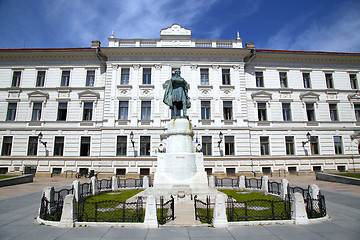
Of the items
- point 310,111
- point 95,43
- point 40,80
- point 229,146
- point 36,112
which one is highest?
point 95,43

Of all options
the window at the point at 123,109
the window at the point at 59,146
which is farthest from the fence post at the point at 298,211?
the window at the point at 59,146

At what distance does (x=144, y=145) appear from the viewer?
24.5 meters

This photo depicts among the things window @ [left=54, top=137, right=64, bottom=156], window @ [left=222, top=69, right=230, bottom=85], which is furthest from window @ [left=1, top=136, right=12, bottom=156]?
window @ [left=222, top=69, right=230, bottom=85]

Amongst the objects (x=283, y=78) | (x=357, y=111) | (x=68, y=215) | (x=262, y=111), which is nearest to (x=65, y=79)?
(x=68, y=215)

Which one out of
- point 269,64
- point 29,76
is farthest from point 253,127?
point 29,76

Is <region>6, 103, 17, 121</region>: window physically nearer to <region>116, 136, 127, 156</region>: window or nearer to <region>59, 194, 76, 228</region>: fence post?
<region>116, 136, 127, 156</region>: window

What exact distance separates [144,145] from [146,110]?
425cm

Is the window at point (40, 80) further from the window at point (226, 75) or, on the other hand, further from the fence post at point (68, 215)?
the fence post at point (68, 215)

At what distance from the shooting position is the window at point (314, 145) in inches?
1021

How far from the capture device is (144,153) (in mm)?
24406

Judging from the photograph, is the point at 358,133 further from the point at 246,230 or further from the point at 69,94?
the point at 69,94

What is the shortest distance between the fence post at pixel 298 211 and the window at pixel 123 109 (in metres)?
21.4

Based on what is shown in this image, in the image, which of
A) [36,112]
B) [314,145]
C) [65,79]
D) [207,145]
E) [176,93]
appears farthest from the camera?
[65,79]

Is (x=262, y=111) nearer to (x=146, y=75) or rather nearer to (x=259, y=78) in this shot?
(x=259, y=78)
